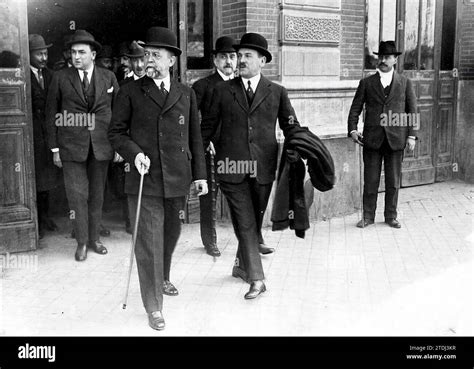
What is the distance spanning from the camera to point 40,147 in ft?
24.8

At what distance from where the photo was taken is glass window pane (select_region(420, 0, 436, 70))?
421 inches

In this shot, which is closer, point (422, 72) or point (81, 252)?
point (81, 252)

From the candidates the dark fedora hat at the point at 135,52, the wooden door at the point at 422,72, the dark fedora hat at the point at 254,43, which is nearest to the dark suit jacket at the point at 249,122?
the dark fedora hat at the point at 254,43

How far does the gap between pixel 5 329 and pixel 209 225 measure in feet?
8.57

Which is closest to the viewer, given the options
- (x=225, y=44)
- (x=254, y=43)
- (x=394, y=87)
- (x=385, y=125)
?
(x=254, y=43)

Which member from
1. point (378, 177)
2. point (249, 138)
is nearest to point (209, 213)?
point (249, 138)

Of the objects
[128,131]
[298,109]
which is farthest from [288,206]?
[298,109]

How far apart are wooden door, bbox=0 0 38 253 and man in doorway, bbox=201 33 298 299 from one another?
2309mm

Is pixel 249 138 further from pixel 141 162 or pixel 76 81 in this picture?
pixel 76 81

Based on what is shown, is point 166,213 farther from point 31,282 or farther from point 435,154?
point 435,154

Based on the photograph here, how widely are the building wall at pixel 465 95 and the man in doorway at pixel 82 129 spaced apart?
682cm

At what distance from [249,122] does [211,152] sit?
1.18 meters

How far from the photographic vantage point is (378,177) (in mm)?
8258

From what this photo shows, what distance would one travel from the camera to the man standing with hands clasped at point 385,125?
8086 millimetres
